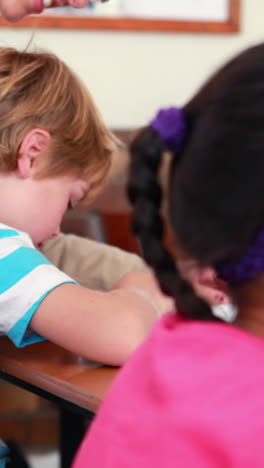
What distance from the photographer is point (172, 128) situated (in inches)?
22.0

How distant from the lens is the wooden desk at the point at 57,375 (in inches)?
29.9

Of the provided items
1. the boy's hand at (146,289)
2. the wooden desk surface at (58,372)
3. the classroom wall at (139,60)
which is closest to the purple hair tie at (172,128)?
the wooden desk surface at (58,372)

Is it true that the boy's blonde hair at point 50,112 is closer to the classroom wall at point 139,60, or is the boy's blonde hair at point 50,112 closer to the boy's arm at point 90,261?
the boy's arm at point 90,261

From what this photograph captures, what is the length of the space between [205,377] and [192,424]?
0.12ft

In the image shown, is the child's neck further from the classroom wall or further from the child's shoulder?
the classroom wall

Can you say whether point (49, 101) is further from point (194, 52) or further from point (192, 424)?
point (194, 52)

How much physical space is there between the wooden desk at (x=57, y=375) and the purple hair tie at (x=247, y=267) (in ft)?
0.80

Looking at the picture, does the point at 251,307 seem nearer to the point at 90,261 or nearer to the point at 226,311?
the point at 226,311

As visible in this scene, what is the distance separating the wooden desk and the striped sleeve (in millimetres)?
30

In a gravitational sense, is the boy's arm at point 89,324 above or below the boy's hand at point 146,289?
above

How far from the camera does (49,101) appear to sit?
108 cm

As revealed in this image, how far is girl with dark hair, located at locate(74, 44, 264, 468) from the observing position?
0.49m

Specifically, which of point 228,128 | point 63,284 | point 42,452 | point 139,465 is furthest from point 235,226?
point 42,452

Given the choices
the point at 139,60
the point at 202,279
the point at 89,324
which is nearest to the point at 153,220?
the point at 202,279
